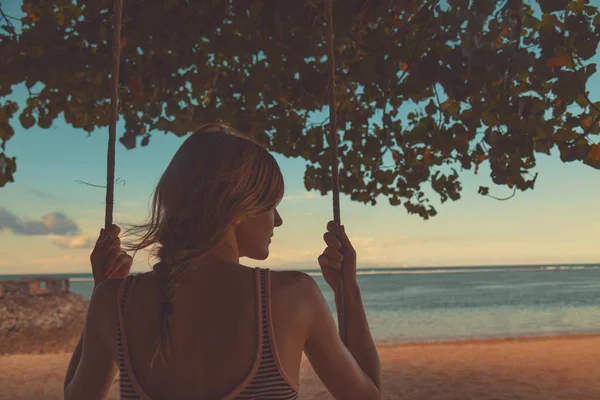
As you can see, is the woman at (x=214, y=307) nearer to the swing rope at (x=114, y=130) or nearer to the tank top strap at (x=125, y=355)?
the tank top strap at (x=125, y=355)

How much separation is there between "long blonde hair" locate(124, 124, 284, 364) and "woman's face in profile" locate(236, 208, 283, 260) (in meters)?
0.03

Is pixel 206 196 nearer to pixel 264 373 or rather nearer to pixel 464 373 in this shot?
pixel 264 373

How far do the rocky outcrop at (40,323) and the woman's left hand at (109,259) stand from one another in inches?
580

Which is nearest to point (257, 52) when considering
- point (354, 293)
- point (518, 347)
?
point (354, 293)

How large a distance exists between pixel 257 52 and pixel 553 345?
10066mm

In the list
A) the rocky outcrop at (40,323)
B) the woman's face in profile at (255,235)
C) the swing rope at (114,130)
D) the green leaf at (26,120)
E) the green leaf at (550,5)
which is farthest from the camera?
the rocky outcrop at (40,323)

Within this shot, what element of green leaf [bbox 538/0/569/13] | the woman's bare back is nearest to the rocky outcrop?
green leaf [bbox 538/0/569/13]

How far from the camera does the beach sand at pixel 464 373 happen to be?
6.89m

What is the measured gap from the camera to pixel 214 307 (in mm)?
1157

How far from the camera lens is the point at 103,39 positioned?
150 inches

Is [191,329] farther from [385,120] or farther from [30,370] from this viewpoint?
[30,370]

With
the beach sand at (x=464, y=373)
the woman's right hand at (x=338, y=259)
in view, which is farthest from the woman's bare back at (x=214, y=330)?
the beach sand at (x=464, y=373)

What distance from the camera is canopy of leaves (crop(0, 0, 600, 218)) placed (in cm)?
323

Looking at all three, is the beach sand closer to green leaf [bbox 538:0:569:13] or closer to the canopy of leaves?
the canopy of leaves
